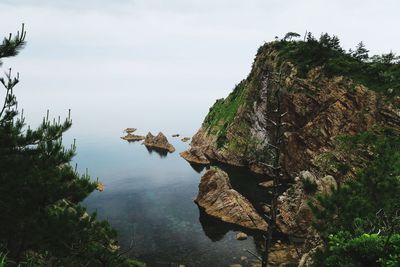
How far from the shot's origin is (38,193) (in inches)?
663

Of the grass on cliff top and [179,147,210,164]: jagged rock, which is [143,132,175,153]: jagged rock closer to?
[179,147,210,164]: jagged rock

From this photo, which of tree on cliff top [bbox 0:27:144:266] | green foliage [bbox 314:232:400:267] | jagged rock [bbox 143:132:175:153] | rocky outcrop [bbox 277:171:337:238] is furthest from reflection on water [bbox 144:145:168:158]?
green foliage [bbox 314:232:400:267]

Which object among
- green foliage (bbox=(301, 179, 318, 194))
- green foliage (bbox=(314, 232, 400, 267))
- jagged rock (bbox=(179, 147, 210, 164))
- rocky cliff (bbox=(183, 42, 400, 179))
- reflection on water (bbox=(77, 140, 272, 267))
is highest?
rocky cliff (bbox=(183, 42, 400, 179))

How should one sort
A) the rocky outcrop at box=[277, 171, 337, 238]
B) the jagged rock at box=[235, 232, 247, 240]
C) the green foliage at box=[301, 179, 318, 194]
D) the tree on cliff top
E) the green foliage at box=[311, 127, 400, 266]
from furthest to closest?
the green foliage at box=[301, 179, 318, 194], the jagged rock at box=[235, 232, 247, 240], the rocky outcrop at box=[277, 171, 337, 238], the tree on cliff top, the green foliage at box=[311, 127, 400, 266]

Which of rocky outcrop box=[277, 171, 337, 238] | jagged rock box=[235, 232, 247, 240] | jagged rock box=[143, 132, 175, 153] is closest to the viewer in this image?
rocky outcrop box=[277, 171, 337, 238]

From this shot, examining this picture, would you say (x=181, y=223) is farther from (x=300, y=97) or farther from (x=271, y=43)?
(x=271, y=43)

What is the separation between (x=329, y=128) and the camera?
2510 inches

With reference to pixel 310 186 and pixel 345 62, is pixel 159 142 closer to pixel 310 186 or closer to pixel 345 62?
pixel 345 62

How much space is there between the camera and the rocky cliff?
5862cm

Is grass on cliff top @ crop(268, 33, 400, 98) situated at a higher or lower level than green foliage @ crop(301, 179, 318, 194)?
higher

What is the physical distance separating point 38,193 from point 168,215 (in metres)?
38.0

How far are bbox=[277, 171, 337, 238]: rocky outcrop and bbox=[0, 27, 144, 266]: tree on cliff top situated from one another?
3050 cm

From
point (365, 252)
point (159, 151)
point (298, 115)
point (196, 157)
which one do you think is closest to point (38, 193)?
point (365, 252)

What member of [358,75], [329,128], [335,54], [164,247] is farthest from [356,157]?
[164,247]
